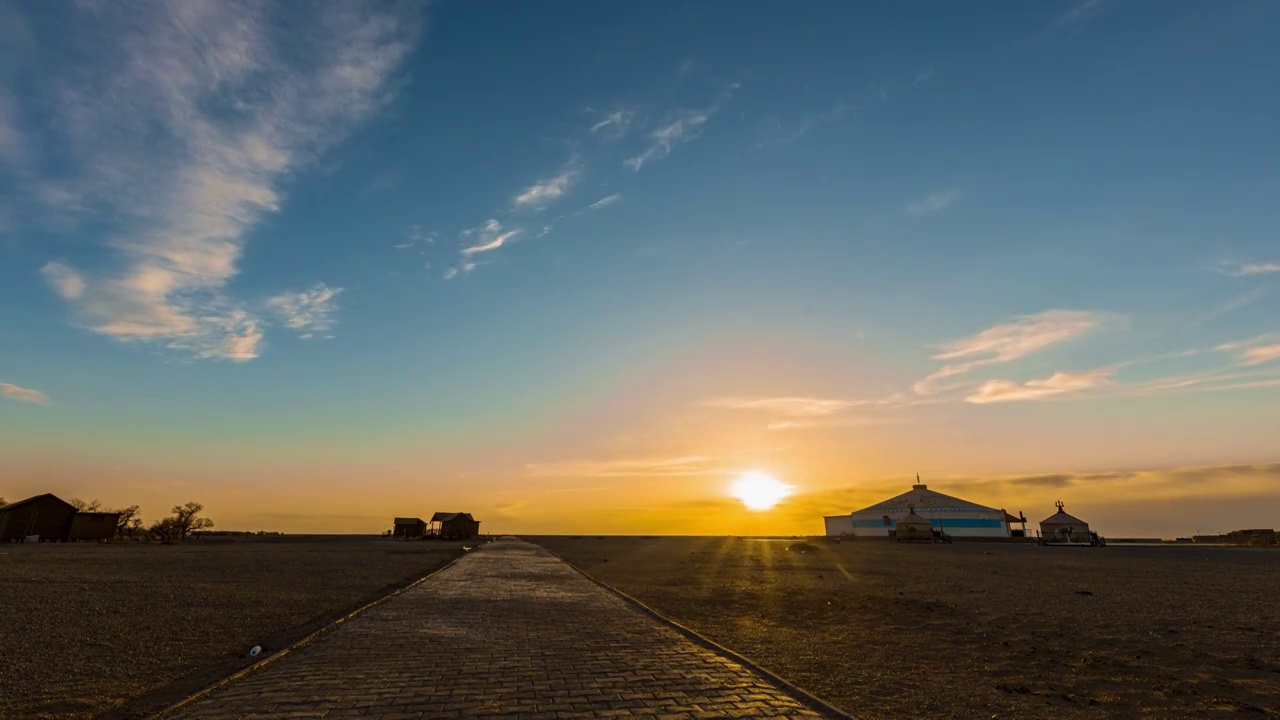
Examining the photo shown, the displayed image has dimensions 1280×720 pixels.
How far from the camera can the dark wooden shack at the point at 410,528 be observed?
8406 centimetres

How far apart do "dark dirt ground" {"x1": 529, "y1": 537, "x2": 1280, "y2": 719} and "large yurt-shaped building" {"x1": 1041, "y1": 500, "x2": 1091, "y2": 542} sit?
138 feet

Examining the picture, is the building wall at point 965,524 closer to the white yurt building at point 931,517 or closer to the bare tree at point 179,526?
the white yurt building at point 931,517

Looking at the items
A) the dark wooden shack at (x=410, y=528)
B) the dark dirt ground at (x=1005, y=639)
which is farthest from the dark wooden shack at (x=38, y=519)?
the dark dirt ground at (x=1005, y=639)

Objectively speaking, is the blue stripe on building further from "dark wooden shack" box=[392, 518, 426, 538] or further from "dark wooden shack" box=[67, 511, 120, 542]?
"dark wooden shack" box=[67, 511, 120, 542]

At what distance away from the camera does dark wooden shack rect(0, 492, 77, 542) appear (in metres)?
51.7

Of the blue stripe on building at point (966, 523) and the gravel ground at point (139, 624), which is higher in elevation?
the blue stripe on building at point (966, 523)

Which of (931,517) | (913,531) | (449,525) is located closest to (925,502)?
(931,517)

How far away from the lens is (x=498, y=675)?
8.36 metres

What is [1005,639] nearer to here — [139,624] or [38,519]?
[139,624]

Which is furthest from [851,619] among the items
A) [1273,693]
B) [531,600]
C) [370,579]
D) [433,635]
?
[370,579]

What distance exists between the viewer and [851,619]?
49.5 ft

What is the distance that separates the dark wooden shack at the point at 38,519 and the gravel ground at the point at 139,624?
38639 millimetres

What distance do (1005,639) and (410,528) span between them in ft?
281

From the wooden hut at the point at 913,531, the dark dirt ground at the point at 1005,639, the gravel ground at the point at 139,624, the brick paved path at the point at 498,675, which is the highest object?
the wooden hut at the point at 913,531
